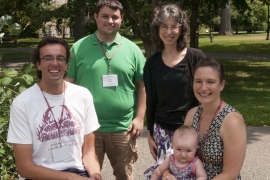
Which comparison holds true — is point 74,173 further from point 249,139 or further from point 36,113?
point 249,139

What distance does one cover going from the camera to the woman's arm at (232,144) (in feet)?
7.62

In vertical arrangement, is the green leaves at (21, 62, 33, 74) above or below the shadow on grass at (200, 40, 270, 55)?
above

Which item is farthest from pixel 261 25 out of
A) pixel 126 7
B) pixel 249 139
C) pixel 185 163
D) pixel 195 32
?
pixel 185 163

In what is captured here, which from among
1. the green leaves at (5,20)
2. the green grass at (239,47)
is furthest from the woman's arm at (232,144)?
the green grass at (239,47)

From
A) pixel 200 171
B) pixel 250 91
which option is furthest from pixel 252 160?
pixel 250 91

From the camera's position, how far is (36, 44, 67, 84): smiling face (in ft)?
8.63

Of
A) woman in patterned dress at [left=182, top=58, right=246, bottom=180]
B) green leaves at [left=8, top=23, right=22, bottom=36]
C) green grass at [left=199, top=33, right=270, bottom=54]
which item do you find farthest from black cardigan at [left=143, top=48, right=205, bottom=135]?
green grass at [left=199, top=33, right=270, bottom=54]

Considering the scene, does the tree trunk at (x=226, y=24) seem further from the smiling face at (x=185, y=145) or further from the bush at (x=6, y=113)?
the smiling face at (x=185, y=145)

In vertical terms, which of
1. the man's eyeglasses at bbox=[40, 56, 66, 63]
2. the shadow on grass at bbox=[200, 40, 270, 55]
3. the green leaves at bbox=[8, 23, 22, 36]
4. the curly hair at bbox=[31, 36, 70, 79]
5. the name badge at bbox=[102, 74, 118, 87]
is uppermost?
the green leaves at bbox=[8, 23, 22, 36]

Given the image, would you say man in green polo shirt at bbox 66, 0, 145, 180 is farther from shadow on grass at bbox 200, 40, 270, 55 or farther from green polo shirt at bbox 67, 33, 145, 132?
shadow on grass at bbox 200, 40, 270, 55

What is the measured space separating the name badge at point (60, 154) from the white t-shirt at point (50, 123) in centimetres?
2

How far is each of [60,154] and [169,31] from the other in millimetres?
1218

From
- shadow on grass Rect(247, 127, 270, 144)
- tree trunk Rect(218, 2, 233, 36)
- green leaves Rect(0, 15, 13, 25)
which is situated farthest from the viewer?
tree trunk Rect(218, 2, 233, 36)

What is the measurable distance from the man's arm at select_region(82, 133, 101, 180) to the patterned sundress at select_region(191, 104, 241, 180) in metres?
0.75
